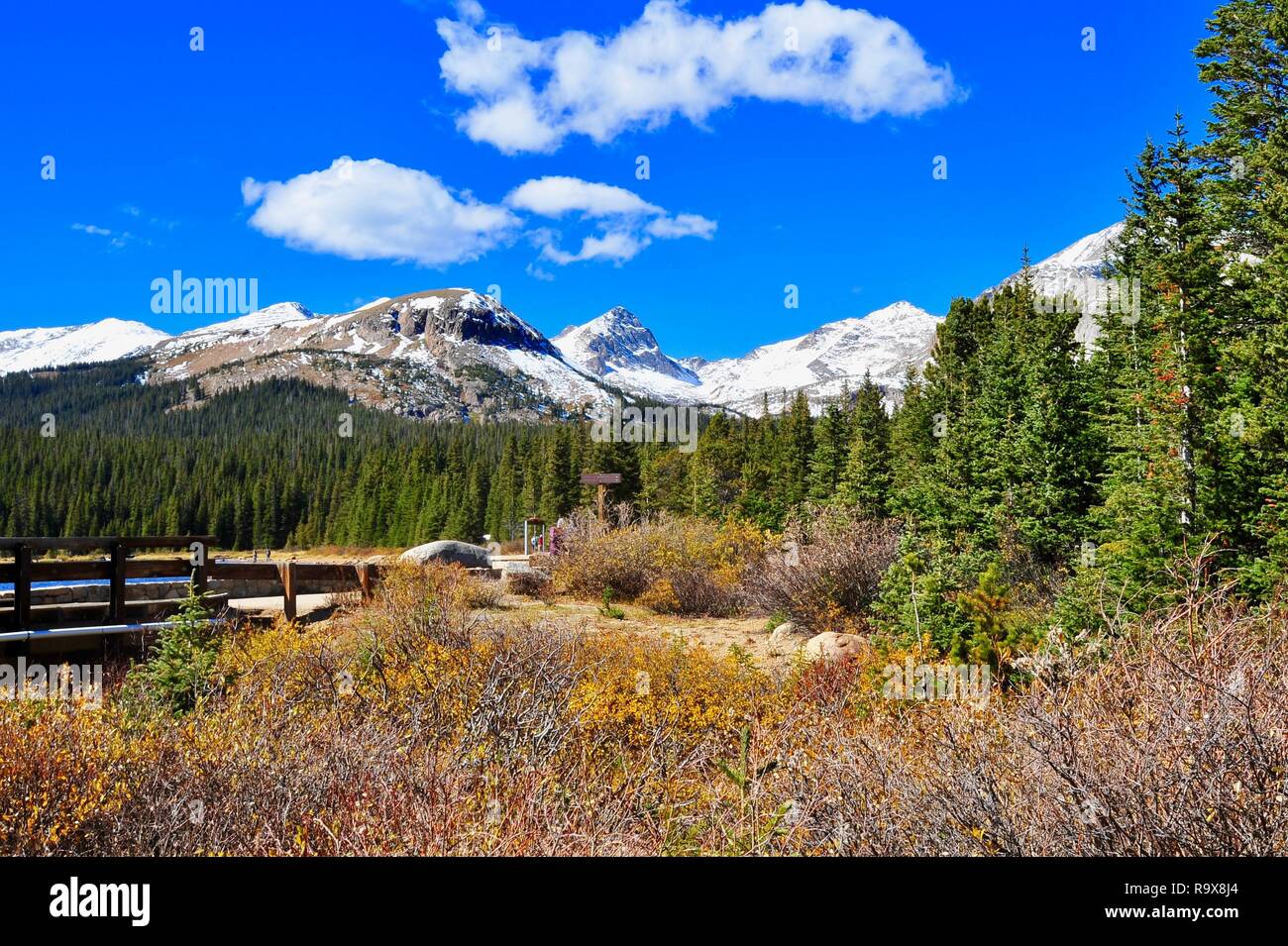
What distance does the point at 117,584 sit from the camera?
10.3 metres

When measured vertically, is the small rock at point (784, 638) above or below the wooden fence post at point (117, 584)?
below

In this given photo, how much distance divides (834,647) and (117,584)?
10.4 m

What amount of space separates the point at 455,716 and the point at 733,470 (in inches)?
2019

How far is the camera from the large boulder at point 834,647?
11.9 meters

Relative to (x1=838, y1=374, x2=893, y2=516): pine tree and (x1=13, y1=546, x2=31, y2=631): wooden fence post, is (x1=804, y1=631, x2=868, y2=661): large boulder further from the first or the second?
(x1=838, y1=374, x2=893, y2=516): pine tree

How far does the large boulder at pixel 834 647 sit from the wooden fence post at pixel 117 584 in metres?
9.66

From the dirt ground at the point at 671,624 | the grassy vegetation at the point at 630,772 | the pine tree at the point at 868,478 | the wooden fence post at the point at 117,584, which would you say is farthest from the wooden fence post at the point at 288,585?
the pine tree at the point at 868,478

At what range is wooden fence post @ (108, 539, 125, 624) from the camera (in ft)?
33.5

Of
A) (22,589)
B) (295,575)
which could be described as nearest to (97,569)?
(22,589)

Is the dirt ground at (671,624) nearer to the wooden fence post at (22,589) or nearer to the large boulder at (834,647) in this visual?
the large boulder at (834,647)

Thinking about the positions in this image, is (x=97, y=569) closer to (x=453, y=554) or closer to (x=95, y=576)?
(x=95, y=576)
